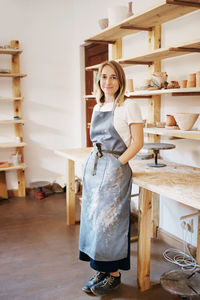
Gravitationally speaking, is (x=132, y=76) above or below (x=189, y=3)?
below

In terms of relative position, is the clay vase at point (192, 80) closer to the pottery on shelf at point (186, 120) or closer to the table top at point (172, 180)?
the pottery on shelf at point (186, 120)

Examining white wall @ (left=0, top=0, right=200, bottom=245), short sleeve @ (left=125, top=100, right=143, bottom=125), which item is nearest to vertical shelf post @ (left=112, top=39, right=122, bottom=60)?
white wall @ (left=0, top=0, right=200, bottom=245)

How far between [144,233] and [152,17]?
5.58ft

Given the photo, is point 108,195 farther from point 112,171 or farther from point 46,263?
point 46,263

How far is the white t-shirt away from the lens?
204cm

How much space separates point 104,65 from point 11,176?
2.93 m

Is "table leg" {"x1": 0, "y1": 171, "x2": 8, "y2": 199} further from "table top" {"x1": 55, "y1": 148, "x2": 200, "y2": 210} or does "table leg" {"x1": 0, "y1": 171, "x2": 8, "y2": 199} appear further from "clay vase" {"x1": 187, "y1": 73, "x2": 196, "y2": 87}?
"clay vase" {"x1": 187, "y1": 73, "x2": 196, "y2": 87}

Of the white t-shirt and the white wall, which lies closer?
the white t-shirt

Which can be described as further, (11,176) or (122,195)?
(11,176)

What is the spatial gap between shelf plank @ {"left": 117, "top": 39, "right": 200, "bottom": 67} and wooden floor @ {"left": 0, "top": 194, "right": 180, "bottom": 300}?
1.66 metres

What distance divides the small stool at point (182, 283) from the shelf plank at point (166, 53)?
155cm

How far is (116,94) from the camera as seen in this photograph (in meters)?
2.18

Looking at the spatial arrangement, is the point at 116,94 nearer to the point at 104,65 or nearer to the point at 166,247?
the point at 104,65

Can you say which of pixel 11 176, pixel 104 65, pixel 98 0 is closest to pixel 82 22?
pixel 98 0
